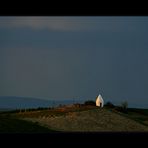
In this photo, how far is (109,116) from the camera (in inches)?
1046

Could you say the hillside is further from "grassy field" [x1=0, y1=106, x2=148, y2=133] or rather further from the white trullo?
the white trullo

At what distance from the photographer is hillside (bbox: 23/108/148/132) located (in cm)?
2348

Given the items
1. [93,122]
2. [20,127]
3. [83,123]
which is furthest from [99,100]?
[20,127]

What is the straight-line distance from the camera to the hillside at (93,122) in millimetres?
23484

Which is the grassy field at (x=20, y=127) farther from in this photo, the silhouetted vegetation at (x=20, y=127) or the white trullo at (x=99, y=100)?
the white trullo at (x=99, y=100)

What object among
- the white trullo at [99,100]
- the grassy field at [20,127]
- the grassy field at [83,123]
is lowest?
the grassy field at [20,127]

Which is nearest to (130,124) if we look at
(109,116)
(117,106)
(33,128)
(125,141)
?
(109,116)

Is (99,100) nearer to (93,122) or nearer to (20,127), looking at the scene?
(93,122)

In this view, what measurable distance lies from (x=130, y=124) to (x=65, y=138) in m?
22.5

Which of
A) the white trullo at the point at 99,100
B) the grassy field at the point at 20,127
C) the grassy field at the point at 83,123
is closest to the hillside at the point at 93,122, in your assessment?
the grassy field at the point at 83,123

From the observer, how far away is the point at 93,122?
81.9 feet

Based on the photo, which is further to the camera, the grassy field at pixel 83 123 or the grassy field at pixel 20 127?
the grassy field at pixel 83 123

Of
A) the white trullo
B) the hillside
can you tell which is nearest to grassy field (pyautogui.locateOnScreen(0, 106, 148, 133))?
the hillside

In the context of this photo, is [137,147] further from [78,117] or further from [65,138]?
[78,117]
